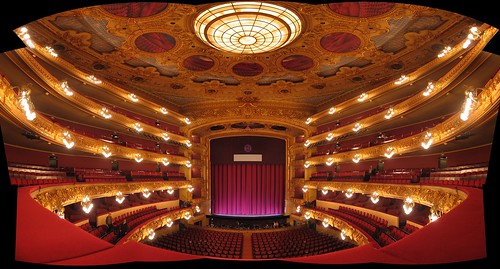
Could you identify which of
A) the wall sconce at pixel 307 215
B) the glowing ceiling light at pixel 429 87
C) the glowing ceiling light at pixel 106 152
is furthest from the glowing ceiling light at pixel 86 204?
the wall sconce at pixel 307 215

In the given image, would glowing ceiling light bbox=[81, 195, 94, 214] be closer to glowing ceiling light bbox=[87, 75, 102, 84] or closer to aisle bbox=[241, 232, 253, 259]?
glowing ceiling light bbox=[87, 75, 102, 84]

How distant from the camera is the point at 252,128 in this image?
17266 mm

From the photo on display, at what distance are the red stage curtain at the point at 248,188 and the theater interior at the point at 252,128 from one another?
Answer: 0.52 meters

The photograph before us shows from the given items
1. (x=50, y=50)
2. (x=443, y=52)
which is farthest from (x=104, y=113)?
(x=443, y=52)

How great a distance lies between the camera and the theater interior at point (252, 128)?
3027 millimetres

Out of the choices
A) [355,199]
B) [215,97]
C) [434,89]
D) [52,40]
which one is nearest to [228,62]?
[215,97]

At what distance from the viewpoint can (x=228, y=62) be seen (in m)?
10.2

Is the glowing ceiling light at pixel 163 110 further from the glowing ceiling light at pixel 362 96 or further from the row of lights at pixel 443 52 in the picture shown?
the glowing ceiling light at pixel 362 96

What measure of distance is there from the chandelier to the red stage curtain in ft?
40.4

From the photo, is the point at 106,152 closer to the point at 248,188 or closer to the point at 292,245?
the point at 292,245

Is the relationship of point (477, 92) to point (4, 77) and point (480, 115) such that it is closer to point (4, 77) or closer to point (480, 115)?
point (480, 115)

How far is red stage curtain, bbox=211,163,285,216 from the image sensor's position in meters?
19.7

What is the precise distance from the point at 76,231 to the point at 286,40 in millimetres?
6984

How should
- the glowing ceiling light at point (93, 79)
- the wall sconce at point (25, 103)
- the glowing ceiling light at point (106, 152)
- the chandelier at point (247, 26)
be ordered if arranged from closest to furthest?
the wall sconce at point (25, 103)
the chandelier at point (247, 26)
the glowing ceiling light at point (106, 152)
the glowing ceiling light at point (93, 79)
